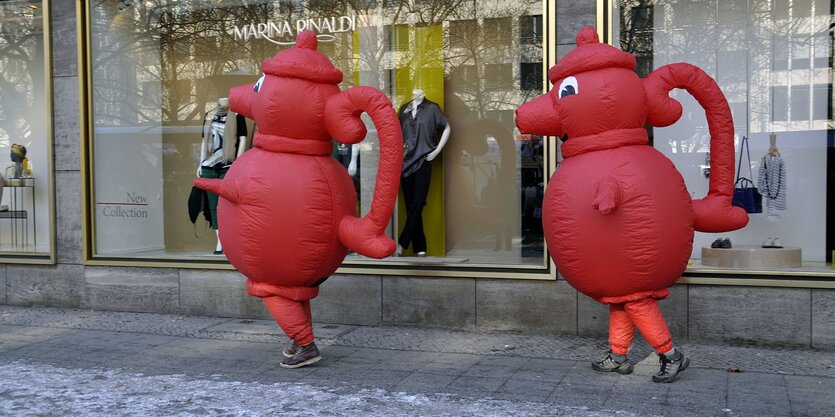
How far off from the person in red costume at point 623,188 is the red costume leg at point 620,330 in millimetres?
14

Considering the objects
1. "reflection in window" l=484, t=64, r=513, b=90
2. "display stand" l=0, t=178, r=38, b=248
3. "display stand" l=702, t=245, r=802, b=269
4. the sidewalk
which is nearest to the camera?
the sidewalk

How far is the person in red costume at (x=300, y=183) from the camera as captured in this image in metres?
5.98

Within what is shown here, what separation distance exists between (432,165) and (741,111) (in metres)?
3.14

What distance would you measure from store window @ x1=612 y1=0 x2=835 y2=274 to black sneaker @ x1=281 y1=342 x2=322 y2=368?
362 cm

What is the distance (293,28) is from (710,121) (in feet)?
16.8

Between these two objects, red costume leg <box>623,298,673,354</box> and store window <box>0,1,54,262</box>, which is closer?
red costume leg <box>623,298,673,354</box>

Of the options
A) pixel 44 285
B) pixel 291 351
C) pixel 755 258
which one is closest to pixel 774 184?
pixel 755 258

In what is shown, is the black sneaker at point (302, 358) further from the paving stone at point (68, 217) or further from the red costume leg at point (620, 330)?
the paving stone at point (68, 217)

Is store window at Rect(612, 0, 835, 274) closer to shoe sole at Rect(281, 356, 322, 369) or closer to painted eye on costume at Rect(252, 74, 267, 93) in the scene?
painted eye on costume at Rect(252, 74, 267, 93)

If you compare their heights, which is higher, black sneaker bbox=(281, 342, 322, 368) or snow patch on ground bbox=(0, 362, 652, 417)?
black sneaker bbox=(281, 342, 322, 368)

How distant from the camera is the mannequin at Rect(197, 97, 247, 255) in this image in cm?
929

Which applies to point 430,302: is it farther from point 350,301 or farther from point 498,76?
point 498,76

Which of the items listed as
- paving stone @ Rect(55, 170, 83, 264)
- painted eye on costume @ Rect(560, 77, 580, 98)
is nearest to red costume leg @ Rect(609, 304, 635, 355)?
painted eye on costume @ Rect(560, 77, 580, 98)

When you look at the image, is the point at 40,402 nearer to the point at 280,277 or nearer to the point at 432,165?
the point at 280,277
